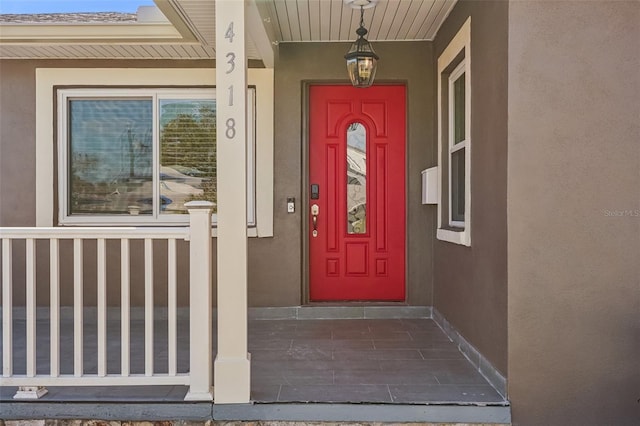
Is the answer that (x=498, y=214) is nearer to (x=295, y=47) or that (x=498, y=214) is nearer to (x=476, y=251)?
(x=476, y=251)

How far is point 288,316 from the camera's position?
14.8 feet

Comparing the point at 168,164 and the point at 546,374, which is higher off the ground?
the point at 168,164

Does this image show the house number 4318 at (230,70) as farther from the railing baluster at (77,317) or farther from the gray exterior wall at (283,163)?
the gray exterior wall at (283,163)

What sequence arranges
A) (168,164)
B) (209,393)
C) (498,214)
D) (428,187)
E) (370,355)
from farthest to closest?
(168,164) < (428,187) < (370,355) < (498,214) < (209,393)

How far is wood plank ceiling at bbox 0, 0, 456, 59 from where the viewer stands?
11.8 feet

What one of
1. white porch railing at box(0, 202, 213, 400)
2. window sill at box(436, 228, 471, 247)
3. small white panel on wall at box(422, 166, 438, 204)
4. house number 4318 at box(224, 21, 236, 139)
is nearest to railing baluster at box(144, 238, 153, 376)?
white porch railing at box(0, 202, 213, 400)

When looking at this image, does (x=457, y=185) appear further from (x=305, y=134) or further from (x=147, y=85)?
(x=147, y=85)

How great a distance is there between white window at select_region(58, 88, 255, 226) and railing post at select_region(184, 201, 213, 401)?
6.51 feet

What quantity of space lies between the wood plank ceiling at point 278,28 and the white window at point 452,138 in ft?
1.22

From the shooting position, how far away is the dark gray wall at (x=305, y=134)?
4.52 m

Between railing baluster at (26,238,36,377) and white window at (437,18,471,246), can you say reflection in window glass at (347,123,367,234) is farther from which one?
railing baluster at (26,238,36,377)

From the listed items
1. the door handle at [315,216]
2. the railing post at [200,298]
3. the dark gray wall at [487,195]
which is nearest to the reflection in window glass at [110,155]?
the door handle at [315,216]

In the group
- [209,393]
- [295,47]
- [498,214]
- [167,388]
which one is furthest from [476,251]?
[295,47]

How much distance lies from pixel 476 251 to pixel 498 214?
1.68 ft
